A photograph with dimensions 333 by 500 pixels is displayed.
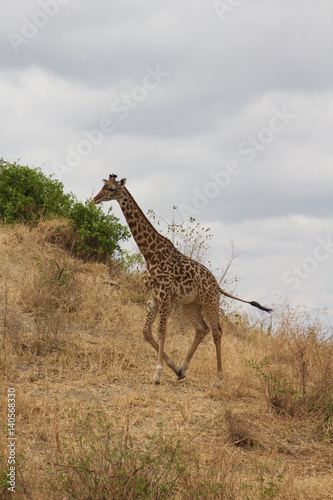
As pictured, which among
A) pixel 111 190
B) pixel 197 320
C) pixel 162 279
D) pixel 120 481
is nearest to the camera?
pixel 120 481

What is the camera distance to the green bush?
1579cm

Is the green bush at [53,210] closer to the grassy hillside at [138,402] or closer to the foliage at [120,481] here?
the grassy hillside at [138,402]

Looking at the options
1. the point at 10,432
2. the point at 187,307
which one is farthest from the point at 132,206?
the point at 10,432

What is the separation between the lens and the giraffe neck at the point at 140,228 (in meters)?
9.54

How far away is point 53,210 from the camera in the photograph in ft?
56.1

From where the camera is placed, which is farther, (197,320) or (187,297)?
(197,320)

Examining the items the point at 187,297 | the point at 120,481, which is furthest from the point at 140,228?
the point at 120,481

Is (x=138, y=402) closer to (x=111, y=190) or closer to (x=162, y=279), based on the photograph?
(x=162, y=279)

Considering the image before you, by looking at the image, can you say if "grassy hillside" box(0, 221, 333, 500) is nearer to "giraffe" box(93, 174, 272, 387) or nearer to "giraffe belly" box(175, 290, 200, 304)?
"giraffe" box(93, 174, 272, 387)

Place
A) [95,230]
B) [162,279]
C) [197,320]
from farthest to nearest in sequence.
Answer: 1. [95,230]
2. [197,320]
3. [162,279]

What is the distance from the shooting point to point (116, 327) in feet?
38.2
